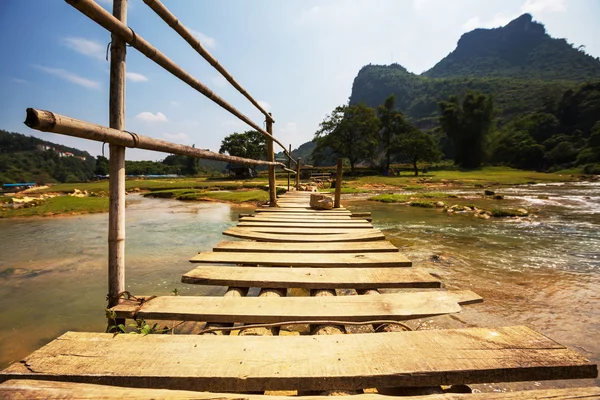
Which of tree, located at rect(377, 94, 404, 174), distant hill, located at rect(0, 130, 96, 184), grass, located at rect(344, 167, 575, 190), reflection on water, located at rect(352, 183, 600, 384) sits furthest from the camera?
distant hill, located at rect(0, 130, 96, 184)

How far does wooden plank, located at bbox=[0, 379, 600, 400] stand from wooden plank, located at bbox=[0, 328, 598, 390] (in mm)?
56

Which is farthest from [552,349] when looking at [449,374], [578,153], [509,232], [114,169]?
[578,153]

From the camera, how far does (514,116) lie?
285 feet

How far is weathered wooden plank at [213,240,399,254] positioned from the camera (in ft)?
10.3

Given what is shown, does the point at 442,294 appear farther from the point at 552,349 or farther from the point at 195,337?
the point at 195,337

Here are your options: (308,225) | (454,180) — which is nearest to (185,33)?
(308,225)

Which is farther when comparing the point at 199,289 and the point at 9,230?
the point at 9,230

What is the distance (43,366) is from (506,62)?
225487mm

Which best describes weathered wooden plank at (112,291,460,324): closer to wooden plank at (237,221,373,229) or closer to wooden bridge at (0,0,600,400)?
wooden bridge at (0,0,600,400)

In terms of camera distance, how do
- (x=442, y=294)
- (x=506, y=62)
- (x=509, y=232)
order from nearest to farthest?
(x=442, y=294), (x=509, y=232), (x=506, y=62)

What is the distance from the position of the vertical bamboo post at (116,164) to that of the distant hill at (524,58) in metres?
162

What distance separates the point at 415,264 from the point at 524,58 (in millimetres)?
221737

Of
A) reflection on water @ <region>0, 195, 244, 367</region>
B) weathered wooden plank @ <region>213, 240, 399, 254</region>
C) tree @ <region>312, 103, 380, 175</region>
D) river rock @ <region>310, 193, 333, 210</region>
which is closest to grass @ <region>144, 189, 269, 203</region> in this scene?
reflection on water @ <region>0, 195, 244, 367</region>

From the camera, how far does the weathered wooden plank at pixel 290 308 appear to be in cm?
169
